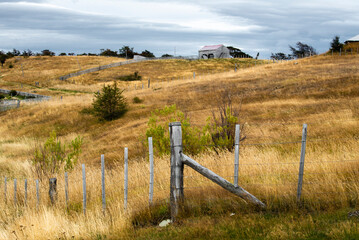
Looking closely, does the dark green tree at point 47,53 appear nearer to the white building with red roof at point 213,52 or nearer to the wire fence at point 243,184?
the white building with red roof at point 213,52

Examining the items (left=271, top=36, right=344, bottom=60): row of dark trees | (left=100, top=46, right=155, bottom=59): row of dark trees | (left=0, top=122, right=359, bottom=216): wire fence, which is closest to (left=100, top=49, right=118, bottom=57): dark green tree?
(left=100, top=46, right=155, bottom=59): row of dark trees

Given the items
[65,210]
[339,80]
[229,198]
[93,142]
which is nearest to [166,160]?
[65,210]

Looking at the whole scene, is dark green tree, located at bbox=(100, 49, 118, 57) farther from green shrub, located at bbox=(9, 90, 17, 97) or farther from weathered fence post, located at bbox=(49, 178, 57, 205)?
weathered fence post, located at bbox=(49, 178, 57, 205)

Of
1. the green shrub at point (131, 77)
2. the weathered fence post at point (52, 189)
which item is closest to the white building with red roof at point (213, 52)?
the green shrub at point (131, 77)

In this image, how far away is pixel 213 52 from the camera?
325 feet

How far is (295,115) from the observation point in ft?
71.6

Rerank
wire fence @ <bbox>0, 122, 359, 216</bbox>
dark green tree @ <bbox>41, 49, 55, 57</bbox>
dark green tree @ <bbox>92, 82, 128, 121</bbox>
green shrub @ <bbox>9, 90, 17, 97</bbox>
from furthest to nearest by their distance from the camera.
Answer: dark green tree @ <bbox>41, 49, 55, 57</bbox>
green shrub @ <bbox>9, 90, 17, 97</bbox>
dark green tree @ <bbox>92, 82, 128, 121</bbox>
wire fence @ <bbox>0, 122, 359, 216</bbox>

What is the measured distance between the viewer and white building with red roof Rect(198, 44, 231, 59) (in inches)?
3895

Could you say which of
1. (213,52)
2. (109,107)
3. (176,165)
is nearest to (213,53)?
(213,52)

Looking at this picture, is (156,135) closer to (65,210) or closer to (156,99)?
(65,210)

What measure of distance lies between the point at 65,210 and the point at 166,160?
3.27 metres

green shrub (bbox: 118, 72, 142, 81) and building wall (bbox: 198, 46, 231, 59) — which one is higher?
building wall (bbox: 198, 46, 231, 59)

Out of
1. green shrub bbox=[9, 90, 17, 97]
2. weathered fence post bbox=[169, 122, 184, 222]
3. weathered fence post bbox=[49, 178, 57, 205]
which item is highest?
weathered fence post bbox=[169, 122, 184, 222]

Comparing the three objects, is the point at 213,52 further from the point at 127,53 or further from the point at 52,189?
the point at 52,189
